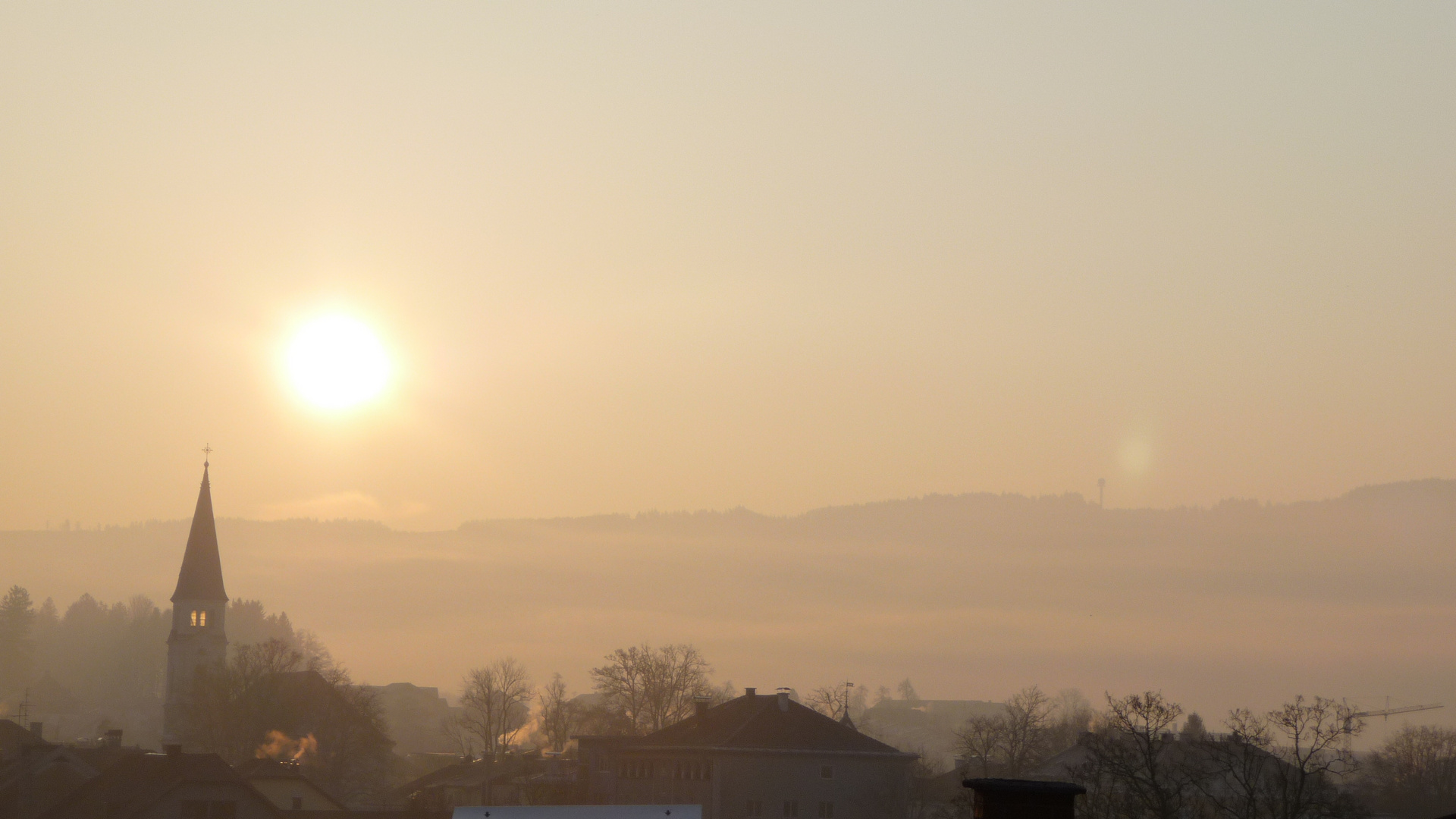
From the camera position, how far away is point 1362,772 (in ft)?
512

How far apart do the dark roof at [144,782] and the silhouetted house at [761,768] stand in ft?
70.1

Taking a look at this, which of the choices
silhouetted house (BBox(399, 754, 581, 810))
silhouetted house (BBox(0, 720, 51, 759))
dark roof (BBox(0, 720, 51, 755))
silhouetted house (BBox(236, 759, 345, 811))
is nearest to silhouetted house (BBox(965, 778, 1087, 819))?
silhouetted house (BBox(399, 754, 581, 810))

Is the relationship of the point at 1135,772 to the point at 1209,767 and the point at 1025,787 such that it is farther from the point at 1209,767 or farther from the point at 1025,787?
the point at 1025,787

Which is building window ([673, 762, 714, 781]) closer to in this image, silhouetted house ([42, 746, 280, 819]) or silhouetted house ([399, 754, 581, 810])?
silhouetted house ([399, 754, 581, 810])

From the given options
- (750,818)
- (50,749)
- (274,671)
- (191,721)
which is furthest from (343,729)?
(750,818)

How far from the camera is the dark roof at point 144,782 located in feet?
255

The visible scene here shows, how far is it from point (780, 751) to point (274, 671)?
57864 mm

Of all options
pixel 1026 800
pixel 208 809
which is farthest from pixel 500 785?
pixel 1026 800

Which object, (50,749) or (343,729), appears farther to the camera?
(343,729)

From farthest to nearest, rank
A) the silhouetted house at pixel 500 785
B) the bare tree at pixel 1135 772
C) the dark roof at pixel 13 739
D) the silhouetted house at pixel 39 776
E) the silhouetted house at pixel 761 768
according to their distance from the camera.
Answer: the dark roof at pixel 13 739 → the silhouetted house at pixel 500 785 → the silhouetted house at pixel 39 776 → the silhouetted house at pixel 761 768 → the bare tree at pixel 1135 772

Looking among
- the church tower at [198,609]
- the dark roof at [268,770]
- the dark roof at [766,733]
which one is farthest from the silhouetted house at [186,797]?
the church tower at [198,609]

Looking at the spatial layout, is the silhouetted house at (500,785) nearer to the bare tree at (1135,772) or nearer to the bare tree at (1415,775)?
the bare tree at (1135,772)

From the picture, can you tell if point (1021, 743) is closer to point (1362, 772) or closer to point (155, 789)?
point (1362, 772)

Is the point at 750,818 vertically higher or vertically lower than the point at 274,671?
lower
